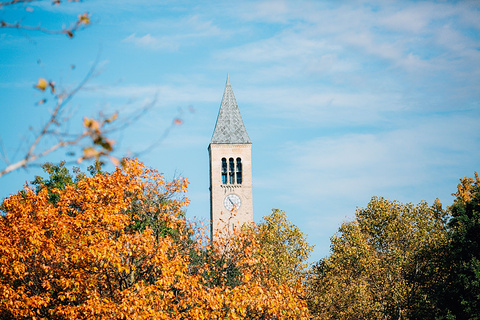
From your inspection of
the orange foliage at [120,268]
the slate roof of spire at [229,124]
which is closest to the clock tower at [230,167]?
the slate roof of spire at [229,124]

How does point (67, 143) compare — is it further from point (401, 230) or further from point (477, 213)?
point (401, 230)

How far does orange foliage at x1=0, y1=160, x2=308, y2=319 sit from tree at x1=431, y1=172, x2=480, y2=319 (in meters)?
15.2

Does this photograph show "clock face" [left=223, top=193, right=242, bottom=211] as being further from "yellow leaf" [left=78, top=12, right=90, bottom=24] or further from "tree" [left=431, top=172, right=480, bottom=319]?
"yellow leaf" [left=78, top=12, right=90, bottom=24]

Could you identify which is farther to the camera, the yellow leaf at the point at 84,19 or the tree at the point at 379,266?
the tree at the point at 379,266

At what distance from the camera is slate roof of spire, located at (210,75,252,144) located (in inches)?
2773

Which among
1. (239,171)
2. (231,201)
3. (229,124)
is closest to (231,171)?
(239,171)

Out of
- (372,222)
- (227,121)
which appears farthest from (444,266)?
(227,121)

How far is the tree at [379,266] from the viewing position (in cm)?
3625

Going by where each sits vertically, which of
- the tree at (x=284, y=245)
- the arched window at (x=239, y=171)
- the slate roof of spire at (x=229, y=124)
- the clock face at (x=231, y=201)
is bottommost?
the tree at (x=284, y=245)

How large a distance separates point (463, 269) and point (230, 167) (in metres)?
40.5

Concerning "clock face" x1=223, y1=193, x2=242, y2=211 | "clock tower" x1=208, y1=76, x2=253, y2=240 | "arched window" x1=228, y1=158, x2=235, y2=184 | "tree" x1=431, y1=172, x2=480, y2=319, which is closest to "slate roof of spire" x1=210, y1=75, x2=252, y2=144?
"clock tower" x1=208, y1=76, x2=253, y2=240

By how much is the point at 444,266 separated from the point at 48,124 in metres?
33.3

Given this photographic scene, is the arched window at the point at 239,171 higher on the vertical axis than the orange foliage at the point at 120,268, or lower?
higher

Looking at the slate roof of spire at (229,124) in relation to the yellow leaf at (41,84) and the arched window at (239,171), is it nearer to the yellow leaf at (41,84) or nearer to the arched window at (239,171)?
the arched window at (239,171)
